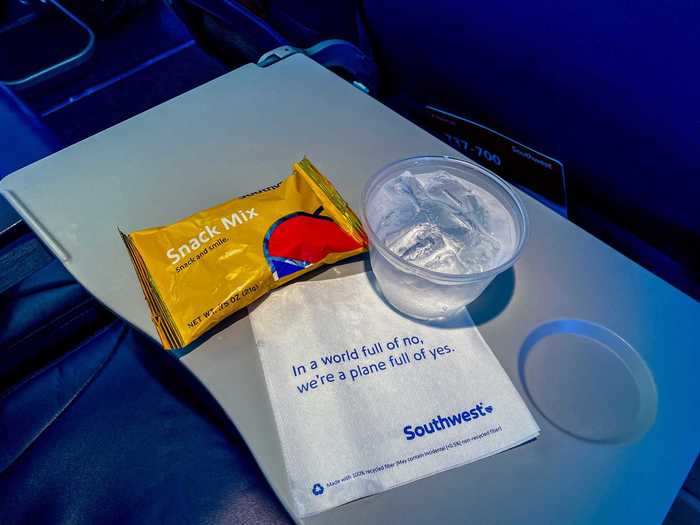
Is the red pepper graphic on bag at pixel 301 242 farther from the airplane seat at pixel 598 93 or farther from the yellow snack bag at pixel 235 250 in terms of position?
the airplane seat at pixel 598 93

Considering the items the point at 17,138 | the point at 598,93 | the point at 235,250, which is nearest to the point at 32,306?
the point at 17,138

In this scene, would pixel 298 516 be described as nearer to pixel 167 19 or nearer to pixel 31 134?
pixel 31 134

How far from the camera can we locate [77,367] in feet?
2.41

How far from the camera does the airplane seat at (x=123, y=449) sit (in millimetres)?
616

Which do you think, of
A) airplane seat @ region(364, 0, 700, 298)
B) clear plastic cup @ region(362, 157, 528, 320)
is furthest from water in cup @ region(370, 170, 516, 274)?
airplane seat @ region(364, 0, 700, 298)

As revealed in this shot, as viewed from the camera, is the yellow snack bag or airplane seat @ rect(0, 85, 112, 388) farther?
airplane seat @ rect(0, 85, 112, 388)

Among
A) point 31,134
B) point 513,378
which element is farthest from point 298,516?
point 31,134

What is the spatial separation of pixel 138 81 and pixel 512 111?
53.2 inches

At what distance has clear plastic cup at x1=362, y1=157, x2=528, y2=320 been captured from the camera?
0.42 m

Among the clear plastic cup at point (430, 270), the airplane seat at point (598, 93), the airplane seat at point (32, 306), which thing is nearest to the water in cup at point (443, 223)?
the clear plastic cup at point (430, 270)

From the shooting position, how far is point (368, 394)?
442 mm

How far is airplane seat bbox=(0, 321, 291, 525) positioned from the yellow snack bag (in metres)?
0.15

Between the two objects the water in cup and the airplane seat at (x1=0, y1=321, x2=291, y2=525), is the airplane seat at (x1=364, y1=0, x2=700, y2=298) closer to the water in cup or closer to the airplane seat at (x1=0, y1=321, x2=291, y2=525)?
the water in cup

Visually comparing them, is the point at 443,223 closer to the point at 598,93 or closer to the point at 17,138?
the point at 598,93
